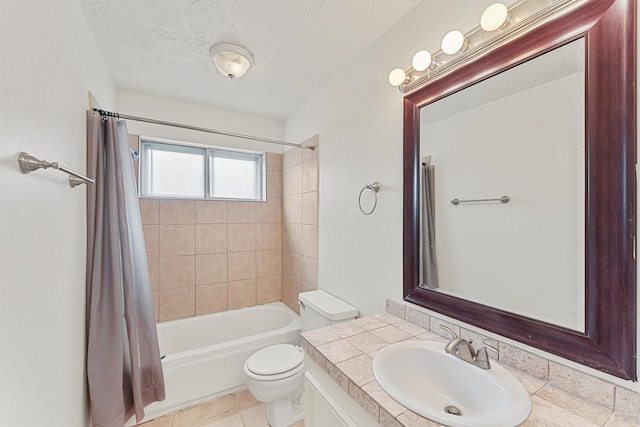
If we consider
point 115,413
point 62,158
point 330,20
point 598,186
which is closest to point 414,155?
point 598,186

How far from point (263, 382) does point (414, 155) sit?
1.59 metres

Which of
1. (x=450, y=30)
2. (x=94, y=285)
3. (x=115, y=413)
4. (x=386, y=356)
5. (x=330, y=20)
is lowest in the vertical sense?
(x=115, y=413)

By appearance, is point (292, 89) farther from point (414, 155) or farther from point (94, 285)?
point (94, 285)

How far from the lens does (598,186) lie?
2.49 feet

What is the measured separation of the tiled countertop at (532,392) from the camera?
0.70 metres

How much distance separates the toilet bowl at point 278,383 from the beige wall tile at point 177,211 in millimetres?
1421

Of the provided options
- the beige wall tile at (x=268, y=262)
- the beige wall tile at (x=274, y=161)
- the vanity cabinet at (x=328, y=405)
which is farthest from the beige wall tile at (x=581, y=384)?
the beige wall tile at (x=274, y=161)

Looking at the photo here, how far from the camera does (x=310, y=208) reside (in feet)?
7.86

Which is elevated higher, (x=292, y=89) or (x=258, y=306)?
(x=292, y=89)

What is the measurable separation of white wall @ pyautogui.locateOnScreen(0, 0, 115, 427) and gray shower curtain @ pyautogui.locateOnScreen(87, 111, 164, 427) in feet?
0.18

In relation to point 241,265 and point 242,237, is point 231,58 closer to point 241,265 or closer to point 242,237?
point 242,237

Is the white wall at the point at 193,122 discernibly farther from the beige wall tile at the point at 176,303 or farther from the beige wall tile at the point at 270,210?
the beige wall tile at the point at 176,303

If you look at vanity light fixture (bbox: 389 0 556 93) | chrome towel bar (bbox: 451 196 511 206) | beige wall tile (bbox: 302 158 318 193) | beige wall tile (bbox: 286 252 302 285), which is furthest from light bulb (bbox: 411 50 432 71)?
beige wall tile (bbox: 286 252 302 285)

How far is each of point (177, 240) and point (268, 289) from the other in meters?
1.05
